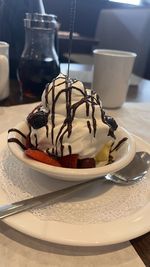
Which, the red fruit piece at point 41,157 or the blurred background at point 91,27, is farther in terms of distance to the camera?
the blurred background at point 91,27

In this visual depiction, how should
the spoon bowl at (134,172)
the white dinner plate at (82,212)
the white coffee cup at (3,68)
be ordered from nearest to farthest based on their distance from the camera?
the white dinner plate at (82,212), the spoon bowl at (134,172), the white coffee cup at (3,68)

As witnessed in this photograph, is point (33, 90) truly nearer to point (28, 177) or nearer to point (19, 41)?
point (19, 41)

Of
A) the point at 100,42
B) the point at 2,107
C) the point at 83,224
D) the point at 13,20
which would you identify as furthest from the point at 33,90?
the point at 100,42

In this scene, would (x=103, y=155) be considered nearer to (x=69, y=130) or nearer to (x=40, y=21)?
(x=69, y=130)

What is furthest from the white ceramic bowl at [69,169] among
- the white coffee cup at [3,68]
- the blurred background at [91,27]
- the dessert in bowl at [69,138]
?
the blurred background at [91,27]

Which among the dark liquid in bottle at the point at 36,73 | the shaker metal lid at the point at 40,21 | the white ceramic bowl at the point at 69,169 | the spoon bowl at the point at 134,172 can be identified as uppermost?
the shaker metal lid at the point at 40,21

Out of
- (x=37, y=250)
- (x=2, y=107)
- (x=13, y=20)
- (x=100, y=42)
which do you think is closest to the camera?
(x=37, y=250)

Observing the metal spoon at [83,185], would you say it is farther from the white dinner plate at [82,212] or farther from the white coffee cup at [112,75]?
the white coffee cup at [112,75]

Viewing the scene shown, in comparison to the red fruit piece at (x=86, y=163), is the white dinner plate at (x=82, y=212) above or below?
below

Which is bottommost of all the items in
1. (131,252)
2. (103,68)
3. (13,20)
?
(131,252)
